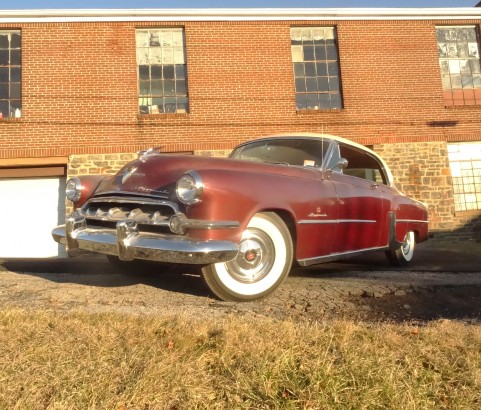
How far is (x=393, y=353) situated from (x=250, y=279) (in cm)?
144

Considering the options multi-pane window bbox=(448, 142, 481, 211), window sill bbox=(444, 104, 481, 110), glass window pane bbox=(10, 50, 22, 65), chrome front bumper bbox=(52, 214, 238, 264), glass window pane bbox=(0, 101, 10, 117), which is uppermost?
glass window pane bbox=(10, 50, 22, 65)

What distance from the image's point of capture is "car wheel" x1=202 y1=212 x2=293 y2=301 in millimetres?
3207

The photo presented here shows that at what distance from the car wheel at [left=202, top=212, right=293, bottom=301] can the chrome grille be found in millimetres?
536

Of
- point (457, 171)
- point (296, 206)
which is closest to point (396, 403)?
point (296, 206)

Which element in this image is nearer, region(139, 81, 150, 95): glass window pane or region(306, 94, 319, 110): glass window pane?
region(139, 81, 150, 95): glass window pane

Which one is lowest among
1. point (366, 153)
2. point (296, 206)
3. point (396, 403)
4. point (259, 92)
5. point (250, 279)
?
point (396, 403)

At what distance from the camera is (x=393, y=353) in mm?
2057

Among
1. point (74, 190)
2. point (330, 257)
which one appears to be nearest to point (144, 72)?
point (74, 190)

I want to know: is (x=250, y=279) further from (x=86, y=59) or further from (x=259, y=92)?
(x=86, y=59)

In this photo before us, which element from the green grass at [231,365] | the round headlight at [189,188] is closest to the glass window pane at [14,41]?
the round headlight at [189,188]

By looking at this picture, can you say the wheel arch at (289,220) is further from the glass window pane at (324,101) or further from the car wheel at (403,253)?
the glass window pane at (324,101)

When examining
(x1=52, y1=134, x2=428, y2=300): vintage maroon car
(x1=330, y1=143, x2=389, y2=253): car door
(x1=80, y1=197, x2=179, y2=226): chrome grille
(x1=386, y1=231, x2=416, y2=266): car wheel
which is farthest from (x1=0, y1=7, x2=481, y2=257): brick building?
(x1=80, y1=197, x2=179, y2=226): chrome grille

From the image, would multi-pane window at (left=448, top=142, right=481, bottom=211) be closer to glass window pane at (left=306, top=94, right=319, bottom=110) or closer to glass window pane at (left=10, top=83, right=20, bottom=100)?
glass window pane at (left=306, top=94, right=319, bottom=110)

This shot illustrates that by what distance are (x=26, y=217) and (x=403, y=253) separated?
9.07 metres
